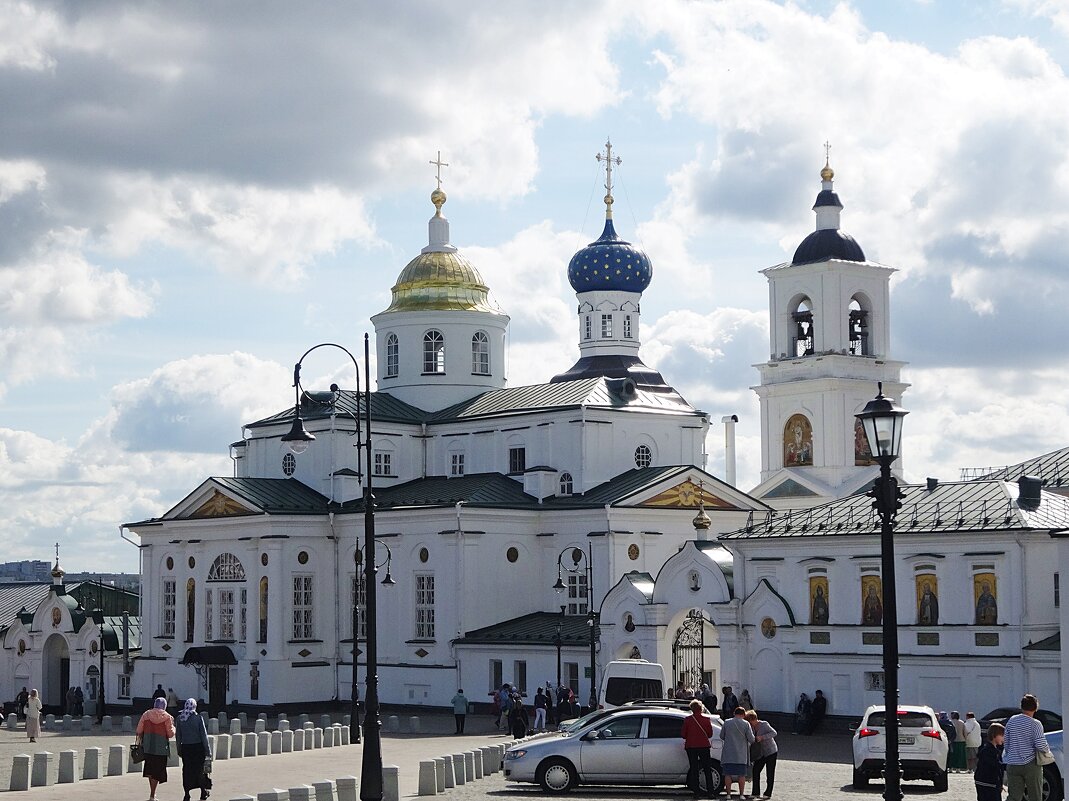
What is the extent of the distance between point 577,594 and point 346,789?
29.9 metres

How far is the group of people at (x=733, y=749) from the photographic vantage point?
88.3 ft

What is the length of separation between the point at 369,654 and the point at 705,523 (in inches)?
824

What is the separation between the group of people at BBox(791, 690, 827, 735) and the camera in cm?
4194

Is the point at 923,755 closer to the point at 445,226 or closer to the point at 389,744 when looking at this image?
the point at 389,744

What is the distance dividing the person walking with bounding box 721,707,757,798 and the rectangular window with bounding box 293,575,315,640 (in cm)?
3243

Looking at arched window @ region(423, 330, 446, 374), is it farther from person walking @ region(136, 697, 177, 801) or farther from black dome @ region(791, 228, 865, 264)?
person walking @ region(136, 697, 177, 801)

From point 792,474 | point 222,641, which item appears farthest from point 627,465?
point 222,641

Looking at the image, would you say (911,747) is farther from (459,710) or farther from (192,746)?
(459,710)

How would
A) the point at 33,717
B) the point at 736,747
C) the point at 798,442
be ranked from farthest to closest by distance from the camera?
the point at 798,442 → the point at 33,717 → the point at 736,747

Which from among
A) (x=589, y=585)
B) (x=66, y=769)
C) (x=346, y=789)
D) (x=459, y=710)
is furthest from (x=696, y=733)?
(x=589, y=585)

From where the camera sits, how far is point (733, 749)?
88.3ft

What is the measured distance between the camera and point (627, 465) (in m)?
58.2

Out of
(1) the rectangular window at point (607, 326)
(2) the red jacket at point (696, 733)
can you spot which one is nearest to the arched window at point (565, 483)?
(1) the rectangular window at point (607, 326)

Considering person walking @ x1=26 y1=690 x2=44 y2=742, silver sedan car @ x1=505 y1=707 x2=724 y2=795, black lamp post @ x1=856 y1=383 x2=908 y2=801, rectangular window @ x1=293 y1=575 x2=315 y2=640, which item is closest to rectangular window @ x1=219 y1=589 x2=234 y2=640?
rectangular window @ x1=293 y1=575 x2=315 y2=640
